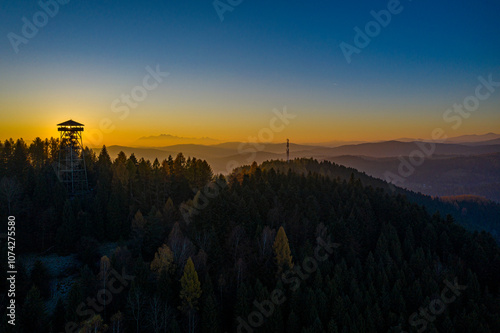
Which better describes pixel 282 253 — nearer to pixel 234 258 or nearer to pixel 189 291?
pixel 234 258

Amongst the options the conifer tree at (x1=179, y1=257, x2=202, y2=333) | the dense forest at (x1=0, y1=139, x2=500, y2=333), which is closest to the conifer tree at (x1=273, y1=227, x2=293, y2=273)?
the dense forest at (x1=0, y1=139, x2=500, y2=333)

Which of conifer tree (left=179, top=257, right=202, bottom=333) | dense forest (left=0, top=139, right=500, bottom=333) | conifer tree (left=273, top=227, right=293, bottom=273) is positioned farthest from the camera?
conifer tree (left=273, top=227, right=293, bottom=273)

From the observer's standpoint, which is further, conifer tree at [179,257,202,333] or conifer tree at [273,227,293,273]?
conifer tree at [273,227,293,273]

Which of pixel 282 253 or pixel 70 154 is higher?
pixel 70 154

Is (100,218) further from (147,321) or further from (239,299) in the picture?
(239,299)

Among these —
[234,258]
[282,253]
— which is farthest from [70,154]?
[282,253]

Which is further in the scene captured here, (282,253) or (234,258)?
(234,258)

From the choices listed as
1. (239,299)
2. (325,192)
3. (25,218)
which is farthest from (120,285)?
(325,192)

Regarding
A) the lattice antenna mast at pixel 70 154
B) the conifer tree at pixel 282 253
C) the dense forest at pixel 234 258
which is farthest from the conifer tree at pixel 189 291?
the lattice antenna mast at pixel 70 154

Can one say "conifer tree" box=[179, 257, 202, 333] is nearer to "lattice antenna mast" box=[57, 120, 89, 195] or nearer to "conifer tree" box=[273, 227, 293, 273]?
"conifer tree" box=[273, 227, 293, 273]

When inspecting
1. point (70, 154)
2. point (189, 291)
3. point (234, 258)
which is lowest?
point (189, 291)
